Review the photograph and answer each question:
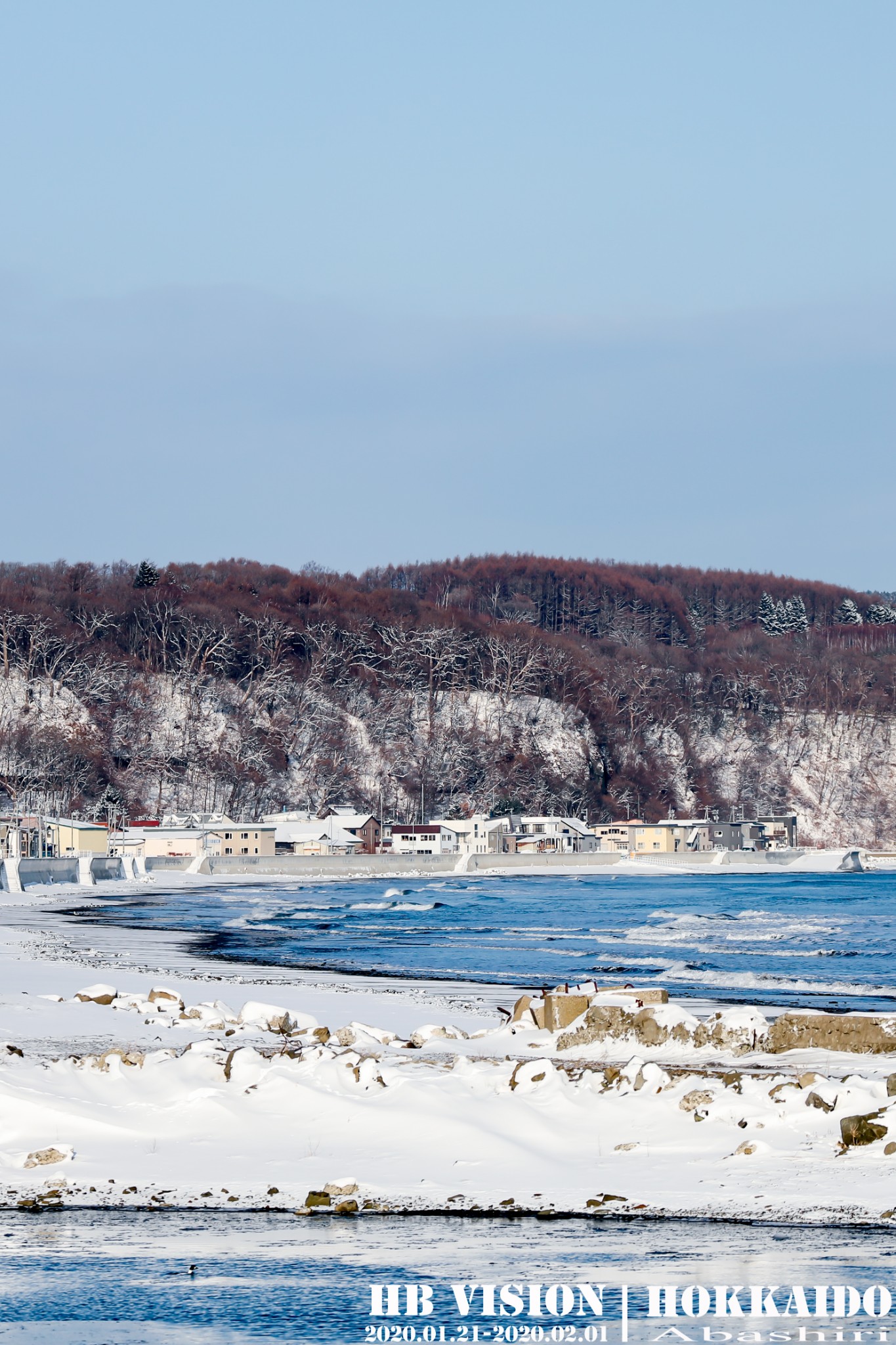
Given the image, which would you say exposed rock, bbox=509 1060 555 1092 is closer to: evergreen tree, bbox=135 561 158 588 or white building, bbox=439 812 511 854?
white building, bbox=439 812 511 854

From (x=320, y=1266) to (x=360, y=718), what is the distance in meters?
156

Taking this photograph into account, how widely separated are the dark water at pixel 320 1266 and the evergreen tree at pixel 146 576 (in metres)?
175

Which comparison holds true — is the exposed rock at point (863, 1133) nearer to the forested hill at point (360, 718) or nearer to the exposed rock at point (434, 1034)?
the exposed rock at point (434, 1034)

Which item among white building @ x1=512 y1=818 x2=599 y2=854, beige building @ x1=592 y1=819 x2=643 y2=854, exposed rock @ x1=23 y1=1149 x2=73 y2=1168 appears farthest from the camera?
beige building @ x1=592 y1=819 x2=643 y2=854

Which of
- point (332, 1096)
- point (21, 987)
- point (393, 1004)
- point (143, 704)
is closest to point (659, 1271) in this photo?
point (332, 1096)

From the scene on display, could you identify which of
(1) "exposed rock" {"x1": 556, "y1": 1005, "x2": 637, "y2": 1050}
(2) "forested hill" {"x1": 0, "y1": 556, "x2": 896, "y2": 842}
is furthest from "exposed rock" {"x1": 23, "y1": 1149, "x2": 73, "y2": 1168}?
(2) "forested hill" {"x1": 0, "y1": 556, "x2": 896, "y2": 842}

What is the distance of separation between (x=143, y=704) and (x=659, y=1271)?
493 feet

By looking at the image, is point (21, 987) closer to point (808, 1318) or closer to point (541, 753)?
point (808, 1318)

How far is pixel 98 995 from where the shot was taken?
23.6m

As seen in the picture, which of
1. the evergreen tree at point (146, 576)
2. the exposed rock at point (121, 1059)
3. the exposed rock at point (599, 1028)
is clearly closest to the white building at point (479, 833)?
the evergreen tree at point (146, 576)

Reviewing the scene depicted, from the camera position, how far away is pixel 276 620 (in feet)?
568

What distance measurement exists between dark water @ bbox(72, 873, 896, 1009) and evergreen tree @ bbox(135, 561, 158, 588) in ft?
290

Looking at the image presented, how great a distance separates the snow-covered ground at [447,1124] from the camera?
11727mm

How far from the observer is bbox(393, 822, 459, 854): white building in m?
138
